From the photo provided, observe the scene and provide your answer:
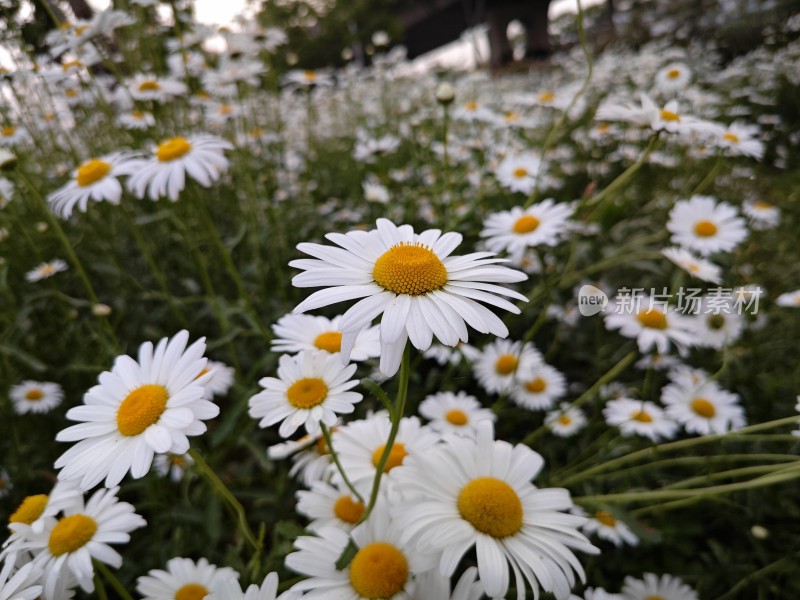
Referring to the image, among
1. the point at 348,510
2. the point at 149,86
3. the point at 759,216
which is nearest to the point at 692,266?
the point at 348,510

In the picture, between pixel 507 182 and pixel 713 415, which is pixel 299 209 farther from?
pixel 713 415

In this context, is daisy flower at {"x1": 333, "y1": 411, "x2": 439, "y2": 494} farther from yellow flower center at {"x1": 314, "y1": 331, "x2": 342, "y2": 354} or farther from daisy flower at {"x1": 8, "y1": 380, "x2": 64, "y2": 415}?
daisy flower at {"x1": 8, "y1": 380, "x2": 64, "y2": 415}

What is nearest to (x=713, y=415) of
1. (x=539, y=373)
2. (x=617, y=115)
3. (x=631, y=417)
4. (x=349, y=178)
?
(x=631, y=417)

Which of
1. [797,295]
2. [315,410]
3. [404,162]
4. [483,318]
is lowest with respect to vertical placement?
[797,295]

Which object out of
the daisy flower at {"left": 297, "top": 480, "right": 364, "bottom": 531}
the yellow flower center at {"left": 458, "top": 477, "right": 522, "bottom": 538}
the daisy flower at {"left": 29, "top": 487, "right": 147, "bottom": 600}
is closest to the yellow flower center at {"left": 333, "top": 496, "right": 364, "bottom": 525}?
the daisy flower at {"left": 297, "top": 480, "right": 364, "bottom": 531}

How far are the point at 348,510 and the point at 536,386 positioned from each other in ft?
3.08

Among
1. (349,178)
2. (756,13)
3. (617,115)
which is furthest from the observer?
(756,13)

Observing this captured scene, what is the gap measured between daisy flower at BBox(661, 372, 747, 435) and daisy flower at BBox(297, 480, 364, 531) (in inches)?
41.3

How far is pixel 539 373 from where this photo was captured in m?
1.75

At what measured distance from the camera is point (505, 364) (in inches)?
65.8

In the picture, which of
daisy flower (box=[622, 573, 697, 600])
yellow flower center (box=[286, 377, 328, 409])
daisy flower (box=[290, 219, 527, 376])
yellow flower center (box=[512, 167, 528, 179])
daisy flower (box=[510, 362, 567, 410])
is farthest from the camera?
yellow flower center (box=[512, 167, 528, 179])

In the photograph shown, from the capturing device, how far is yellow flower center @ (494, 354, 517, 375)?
1.67 m

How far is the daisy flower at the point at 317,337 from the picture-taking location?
39.4 inches

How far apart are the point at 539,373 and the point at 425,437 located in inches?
32.9
